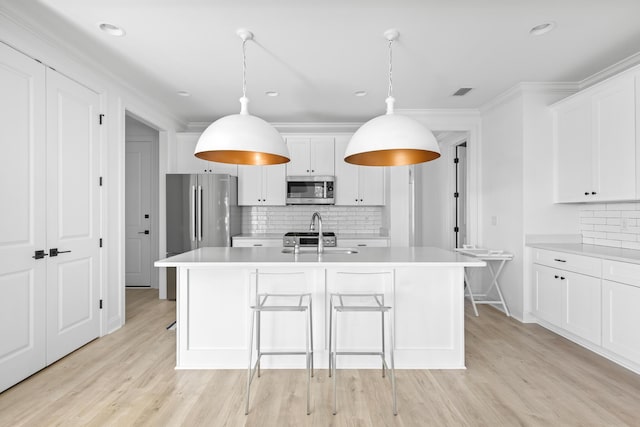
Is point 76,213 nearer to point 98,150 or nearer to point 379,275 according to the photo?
point 98,150

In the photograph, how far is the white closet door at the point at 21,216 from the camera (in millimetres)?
2410

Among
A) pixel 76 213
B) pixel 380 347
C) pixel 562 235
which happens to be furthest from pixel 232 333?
pixel 562 235

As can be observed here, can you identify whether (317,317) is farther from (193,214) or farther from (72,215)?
(193,214)

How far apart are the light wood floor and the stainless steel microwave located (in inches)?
109

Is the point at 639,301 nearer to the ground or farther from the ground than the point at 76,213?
nearer to the ground

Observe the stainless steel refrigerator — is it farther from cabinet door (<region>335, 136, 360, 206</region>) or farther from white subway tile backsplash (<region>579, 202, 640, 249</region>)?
white subway tile backsplash (<region>579, 202, 640, 249</region>)

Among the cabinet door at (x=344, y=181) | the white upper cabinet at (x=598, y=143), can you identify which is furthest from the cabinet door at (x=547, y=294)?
the cabinet door at (x=344, y=181)

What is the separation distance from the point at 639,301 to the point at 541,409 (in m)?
1.20

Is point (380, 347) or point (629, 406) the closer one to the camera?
point (629, 406)

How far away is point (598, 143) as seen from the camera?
3.28 meters

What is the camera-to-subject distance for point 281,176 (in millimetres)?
5281

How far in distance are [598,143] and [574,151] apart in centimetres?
31

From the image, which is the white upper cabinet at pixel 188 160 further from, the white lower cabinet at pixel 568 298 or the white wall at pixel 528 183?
the white lower cabinet at pixel 568 298

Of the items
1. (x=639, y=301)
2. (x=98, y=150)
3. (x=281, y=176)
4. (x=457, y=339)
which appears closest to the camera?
(x=639, y=301)
